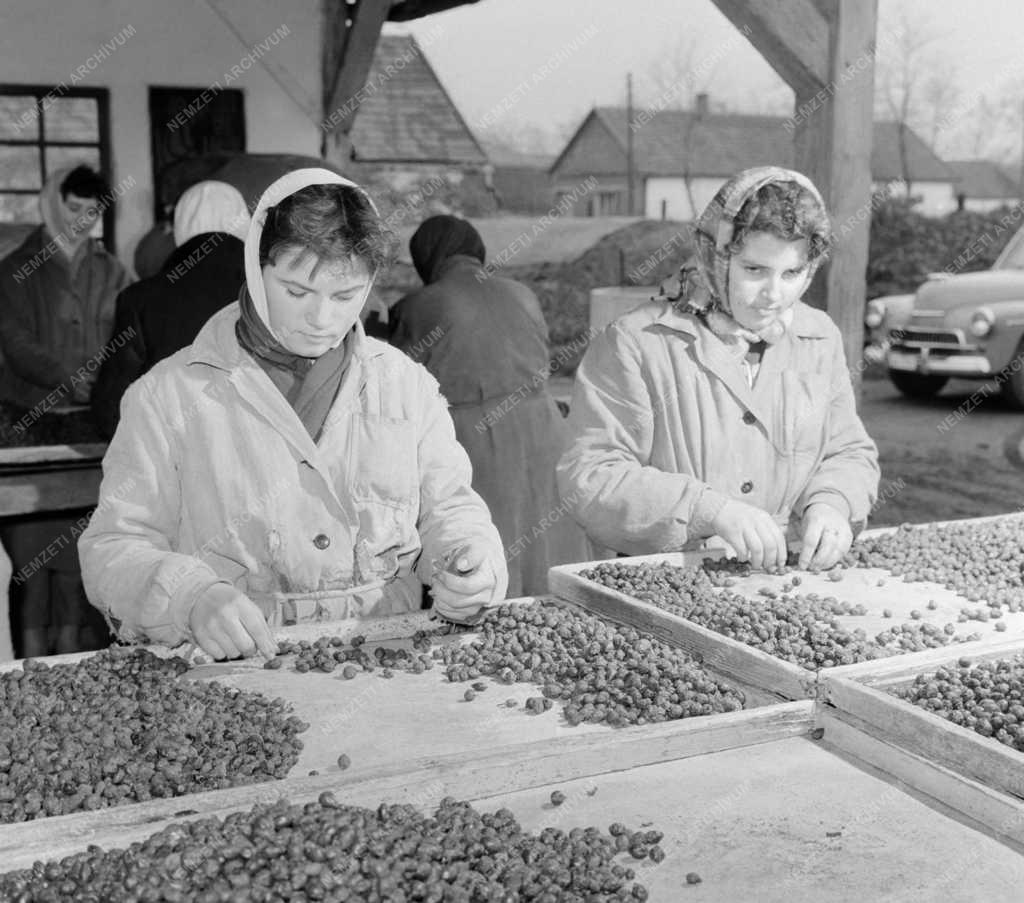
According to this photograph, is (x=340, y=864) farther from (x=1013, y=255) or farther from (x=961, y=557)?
(x=1013, y=255)

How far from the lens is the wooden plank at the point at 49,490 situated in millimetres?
4777

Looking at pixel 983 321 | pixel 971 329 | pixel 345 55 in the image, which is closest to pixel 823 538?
pixel 345 55

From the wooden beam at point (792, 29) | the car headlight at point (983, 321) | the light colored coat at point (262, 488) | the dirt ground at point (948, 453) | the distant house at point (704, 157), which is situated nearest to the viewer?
the light colored coat at point (262, 488)

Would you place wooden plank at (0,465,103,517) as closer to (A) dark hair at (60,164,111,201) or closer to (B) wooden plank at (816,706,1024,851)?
(A) dark hair at (60,164,111,201)

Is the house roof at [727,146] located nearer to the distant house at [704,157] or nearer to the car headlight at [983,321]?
the distant house at [704,157]

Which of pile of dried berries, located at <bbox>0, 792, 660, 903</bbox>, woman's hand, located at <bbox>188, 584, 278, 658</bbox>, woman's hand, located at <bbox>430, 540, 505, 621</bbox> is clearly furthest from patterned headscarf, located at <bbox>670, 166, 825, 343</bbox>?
pile of dried berries, located at <bbox>0, 792, 660, 903</bbox>

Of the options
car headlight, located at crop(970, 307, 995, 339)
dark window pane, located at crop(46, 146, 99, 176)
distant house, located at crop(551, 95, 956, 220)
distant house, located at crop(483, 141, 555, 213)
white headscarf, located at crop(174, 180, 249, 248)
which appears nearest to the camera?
white headscarf, located at crop(174, 180, 249, 248)

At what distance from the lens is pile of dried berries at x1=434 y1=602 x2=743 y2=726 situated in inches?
89.4

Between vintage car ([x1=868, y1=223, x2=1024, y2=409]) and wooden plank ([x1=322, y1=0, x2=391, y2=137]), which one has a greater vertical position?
wooden plank ([x1=322, y1=0, x2=391, y2=137])

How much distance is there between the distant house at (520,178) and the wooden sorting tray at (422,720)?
23.1 metres

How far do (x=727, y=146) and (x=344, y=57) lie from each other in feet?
109

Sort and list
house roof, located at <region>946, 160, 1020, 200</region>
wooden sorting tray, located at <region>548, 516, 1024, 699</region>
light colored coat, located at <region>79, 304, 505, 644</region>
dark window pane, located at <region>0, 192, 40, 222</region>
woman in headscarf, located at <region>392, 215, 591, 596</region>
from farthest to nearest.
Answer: house roof, located at <region>946, 160, 1020, 200</region>, dark window pane, located at <region>0, 192, 40, 222</region>, woman in headscarf, located at <region>392, 215, 591, 596</region>, light colored coat, located at <region>79, 304, 505, 644</region>, wooden sorting tray, located at <region>548, 516, 1024, 699</region>

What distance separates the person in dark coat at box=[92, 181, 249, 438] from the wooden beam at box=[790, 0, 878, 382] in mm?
2277

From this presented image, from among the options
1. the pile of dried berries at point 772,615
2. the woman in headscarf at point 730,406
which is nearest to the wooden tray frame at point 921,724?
the pile of dried berries at point 772,615
